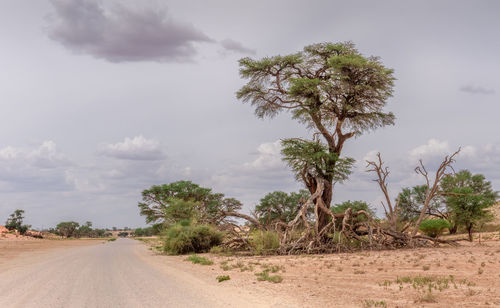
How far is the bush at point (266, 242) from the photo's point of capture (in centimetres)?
2177

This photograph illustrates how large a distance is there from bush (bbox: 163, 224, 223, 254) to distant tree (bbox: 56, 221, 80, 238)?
109 meters

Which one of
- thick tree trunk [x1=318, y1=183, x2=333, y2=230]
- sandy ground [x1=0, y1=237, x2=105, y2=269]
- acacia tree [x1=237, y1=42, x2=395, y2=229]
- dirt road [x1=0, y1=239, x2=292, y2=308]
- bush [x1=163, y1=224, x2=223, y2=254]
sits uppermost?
acacia tree [x1=237, y1=42, x2=395, y2=229]

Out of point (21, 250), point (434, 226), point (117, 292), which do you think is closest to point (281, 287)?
point (117, 292)

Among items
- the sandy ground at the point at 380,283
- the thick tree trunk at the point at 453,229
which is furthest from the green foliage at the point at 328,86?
the thick tree trunk at the point at 453,229

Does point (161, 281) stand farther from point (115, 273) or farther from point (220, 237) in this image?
point (220, 237)

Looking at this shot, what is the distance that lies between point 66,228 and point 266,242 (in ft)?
380

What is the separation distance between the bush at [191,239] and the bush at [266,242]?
13.8 feet

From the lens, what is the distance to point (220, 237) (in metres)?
26.4

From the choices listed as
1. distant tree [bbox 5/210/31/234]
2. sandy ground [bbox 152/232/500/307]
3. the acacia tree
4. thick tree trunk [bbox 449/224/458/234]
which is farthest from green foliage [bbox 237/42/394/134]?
distant tree [bbox 5/210/31/234]

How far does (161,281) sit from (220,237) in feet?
47.5

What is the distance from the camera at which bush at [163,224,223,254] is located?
25.8 metres

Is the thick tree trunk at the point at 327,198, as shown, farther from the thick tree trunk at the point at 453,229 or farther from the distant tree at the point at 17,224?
the distant tree at the point at 17,224

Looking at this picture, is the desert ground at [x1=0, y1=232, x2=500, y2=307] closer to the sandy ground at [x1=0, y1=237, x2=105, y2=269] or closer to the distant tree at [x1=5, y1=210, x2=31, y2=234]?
the sandy ground at [x1=0, y1=237, x2=105, y2=269]

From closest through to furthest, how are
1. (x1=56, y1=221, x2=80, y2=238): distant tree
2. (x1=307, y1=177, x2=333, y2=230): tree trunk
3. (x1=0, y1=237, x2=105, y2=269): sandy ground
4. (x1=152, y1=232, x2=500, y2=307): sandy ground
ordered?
(x1=152, y1=232, x2=500, y2=307): sandy ground
(x1=307, y1=177, x2=333, y2=230): tree trunk
(x1=0, y1=237, x2=105, y2=269): sandy ground
(x1=56, y1=221, x2=80, y2=238): distant tree
